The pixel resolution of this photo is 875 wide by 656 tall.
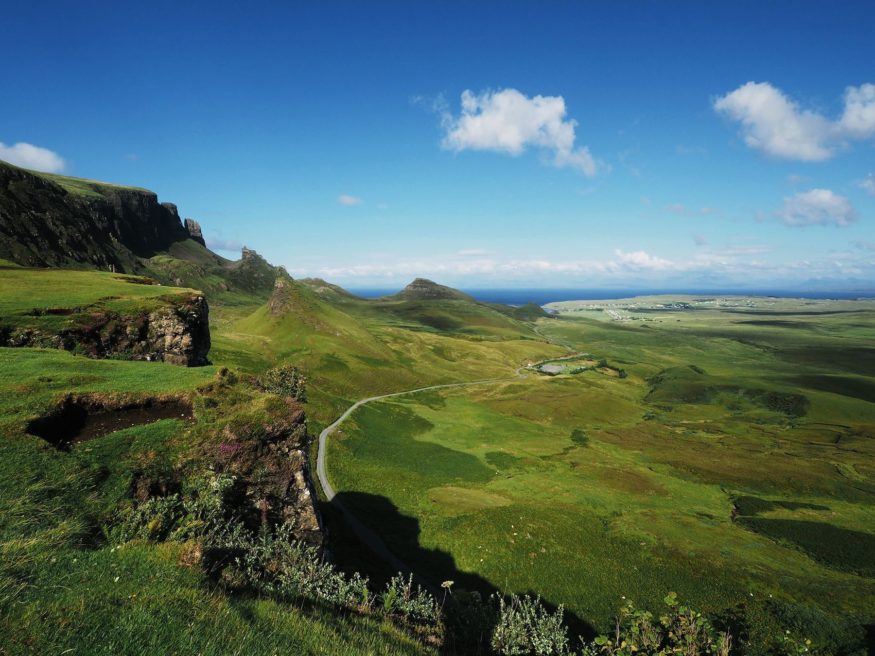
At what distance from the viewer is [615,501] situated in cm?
6731

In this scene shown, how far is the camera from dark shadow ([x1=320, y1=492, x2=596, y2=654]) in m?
38.1

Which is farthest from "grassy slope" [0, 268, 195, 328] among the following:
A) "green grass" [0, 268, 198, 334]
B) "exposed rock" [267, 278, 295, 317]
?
"exposed rock" [267, 278, 295, 317]

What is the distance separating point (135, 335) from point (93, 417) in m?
30.1

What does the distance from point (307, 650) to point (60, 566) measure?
639 centimetres

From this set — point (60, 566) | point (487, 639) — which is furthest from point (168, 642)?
point (487, 639)

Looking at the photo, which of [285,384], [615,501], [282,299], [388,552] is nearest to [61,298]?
[285,384]

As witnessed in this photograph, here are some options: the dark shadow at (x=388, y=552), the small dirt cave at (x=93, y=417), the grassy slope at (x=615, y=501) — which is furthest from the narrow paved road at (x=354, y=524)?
the small dirt cave at (x=93, y=417)

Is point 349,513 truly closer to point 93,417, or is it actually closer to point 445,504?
point 445,504

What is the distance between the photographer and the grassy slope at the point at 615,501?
44500 mm

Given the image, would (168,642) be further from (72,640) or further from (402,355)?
(402,355)

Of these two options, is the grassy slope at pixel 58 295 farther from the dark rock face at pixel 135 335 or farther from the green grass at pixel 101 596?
the green grass at pixel 101 596

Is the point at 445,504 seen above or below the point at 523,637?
below

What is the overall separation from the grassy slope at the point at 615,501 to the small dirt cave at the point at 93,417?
33.1 m

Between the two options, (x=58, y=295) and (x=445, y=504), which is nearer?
(x=58, y=295)
